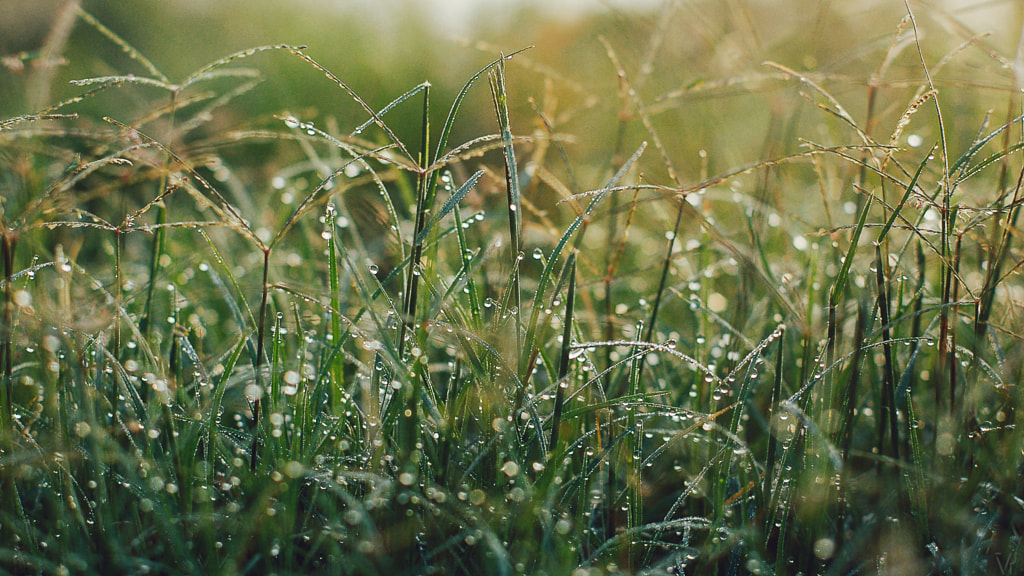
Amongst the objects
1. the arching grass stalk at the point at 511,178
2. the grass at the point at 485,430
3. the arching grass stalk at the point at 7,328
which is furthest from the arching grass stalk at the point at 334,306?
the arching grass stalk at the point at 7,328

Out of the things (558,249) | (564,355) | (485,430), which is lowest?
(485,430)

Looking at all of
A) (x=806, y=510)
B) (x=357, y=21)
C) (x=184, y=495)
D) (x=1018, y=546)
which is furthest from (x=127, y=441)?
(x=357, y=21)

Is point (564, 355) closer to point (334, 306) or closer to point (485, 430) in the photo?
point (485, 430)

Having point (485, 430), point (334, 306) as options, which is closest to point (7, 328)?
point (334, 306)

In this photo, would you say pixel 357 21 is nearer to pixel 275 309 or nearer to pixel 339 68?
pixel 339 68

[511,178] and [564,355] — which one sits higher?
[511,178]

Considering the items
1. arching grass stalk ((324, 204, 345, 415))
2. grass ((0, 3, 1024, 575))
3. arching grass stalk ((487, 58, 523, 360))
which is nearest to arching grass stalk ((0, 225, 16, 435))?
grass ((0, 3, 1024, 575))

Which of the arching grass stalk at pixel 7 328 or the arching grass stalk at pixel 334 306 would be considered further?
the arching grass stalk at pixel 334 306

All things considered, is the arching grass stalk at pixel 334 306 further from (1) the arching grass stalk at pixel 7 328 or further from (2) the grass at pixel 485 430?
(1) the arching grass stalk at pixel 7 328

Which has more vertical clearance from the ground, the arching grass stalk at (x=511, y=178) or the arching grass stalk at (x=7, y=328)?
the arching grass stalk at (x=511, y=178)

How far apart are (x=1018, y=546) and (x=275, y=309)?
3.99 ft

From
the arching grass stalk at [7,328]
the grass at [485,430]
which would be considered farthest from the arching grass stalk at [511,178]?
the arching grass stalk at [7,328]

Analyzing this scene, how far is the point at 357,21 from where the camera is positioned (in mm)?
4434

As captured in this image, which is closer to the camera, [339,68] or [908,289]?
[908,289]
